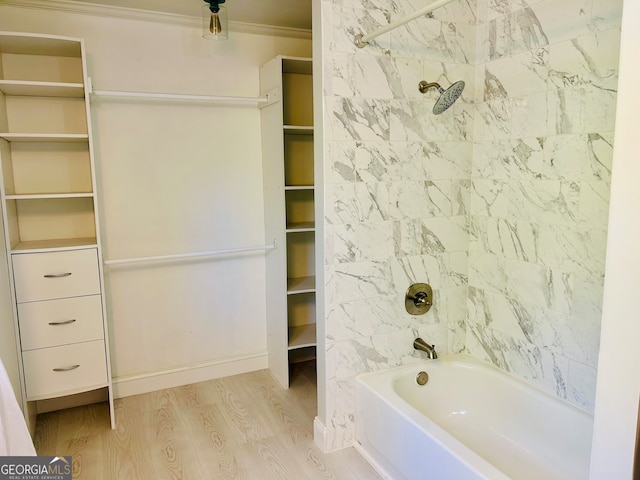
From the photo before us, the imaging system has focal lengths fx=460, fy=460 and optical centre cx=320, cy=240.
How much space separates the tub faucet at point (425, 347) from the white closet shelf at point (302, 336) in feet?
2.61

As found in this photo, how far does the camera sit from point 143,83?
8.86 ft

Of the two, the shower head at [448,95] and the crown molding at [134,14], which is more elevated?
the crown molding at [134,14]

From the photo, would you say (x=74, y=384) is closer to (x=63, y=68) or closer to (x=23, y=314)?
(x=23, y=314)

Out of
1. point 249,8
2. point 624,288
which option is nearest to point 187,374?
point 249,8

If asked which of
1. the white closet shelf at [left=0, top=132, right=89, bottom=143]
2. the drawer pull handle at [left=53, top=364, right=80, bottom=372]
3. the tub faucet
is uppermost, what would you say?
the white closet shelf at [left=0, top=132, right=89, bottom=143]

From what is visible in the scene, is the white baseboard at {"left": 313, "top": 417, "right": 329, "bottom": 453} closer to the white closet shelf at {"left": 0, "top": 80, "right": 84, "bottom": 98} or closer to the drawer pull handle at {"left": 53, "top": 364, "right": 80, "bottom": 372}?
the drawer pull handle at {"left": 53, "top": 364, "right": 80, "bottom": 372}

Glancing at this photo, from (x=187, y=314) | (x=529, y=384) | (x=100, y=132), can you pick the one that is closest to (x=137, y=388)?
(x=187, y=314)

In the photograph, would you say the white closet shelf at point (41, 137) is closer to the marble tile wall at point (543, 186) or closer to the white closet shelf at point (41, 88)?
the white closet shelf at point (41, 88)

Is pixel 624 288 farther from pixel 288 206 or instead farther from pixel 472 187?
pixel 288 206

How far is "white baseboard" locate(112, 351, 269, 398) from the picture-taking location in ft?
9.39

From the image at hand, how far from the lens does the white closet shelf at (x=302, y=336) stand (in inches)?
116

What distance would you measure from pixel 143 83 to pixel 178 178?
581 millimetres

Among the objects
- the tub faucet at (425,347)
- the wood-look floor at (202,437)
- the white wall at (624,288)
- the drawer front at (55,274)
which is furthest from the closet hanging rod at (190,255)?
the white wall at (624,288)

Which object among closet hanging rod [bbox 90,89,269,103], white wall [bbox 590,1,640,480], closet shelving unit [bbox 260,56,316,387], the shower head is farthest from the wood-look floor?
closet hanging rod [bbox 90,89,269,103]
